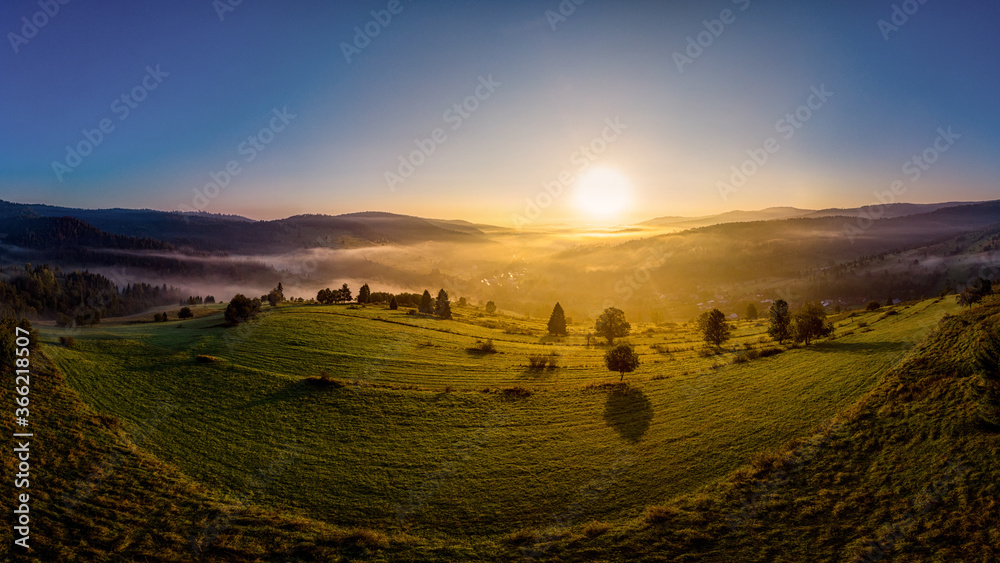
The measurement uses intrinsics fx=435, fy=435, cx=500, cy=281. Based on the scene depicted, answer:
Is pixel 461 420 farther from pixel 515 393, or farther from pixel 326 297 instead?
pixel 326 297

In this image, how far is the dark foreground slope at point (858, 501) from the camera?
20344mm

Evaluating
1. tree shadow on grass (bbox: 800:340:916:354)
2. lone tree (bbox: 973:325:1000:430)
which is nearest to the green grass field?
tree shadow on grass (bbox: 800:340:916:354)

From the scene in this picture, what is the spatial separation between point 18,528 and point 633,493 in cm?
3860

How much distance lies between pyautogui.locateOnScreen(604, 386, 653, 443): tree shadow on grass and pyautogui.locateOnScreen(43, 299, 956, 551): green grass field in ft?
0.66

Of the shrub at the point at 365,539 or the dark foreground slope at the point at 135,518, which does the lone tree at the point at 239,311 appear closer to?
the dark foreground slope at the point at 135,518

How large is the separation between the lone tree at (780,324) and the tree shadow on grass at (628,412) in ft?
89.0

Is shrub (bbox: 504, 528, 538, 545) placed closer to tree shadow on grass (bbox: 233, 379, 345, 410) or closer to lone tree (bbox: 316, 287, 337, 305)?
tree shadow on grass (bbox: 233, 379, 345, 410)

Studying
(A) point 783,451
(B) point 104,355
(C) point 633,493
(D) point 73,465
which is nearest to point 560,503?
(C) point 633,493

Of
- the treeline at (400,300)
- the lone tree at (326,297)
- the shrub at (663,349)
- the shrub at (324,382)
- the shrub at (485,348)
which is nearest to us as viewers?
the shrub at (324,382)

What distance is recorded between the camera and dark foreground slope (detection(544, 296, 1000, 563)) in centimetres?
2034

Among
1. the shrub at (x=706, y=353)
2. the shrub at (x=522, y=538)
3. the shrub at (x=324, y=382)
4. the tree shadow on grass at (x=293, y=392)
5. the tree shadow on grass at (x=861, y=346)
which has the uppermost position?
the tree shadow on grass at (x=861, y=346)

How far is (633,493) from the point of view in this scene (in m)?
27.9

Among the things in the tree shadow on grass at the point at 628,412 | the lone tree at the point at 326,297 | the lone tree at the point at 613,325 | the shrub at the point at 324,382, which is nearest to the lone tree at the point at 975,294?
the tree shadow on grass at the point at 628,412

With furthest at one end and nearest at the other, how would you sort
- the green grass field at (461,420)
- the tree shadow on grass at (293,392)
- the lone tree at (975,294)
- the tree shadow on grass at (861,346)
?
the lone tree at (975,294), the tree shadow on grass at (293,392), the tree shadow on grass at (861,346), the green grass field at (461,420)
